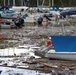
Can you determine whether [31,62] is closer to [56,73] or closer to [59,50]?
[59,50]

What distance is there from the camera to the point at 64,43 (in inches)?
683

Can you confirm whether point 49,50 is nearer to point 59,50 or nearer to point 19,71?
point 59,50

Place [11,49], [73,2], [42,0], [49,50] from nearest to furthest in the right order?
1. [49,50]
2. [11,49]
3. [42,0]
4. [73,2]

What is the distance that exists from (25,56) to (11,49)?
3.05 metres

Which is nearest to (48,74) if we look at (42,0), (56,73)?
(56,73)

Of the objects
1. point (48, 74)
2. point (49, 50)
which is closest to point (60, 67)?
point (48, 74)

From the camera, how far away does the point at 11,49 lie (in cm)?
2153

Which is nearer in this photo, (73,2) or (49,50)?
(49,50)

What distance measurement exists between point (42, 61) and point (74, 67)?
7.05 ft

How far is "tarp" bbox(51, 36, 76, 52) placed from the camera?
1722 cm

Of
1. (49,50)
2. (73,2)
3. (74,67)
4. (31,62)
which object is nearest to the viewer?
(74,67)

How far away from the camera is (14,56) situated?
18609 mm

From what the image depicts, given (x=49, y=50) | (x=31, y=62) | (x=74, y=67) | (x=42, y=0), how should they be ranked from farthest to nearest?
(x=42, y=0)
(x=49, y=50)
(x=31, y=62)
(x=74, y=67)

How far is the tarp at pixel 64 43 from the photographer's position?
17223 millimetres
